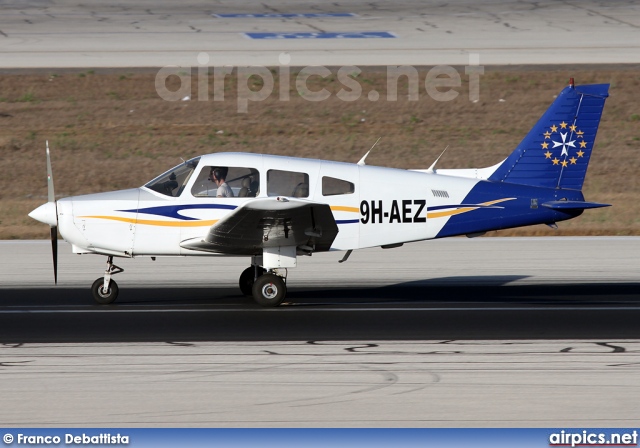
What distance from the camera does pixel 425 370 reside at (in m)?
9.13

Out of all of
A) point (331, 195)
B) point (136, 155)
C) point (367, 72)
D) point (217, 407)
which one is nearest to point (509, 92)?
point (367, 72)

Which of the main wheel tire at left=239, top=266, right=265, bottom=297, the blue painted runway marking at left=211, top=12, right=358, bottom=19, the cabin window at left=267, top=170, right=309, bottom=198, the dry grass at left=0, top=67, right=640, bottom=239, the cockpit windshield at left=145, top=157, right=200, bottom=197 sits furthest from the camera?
the blue painted runway marking at left=211, top=12, right=358, bottom=19

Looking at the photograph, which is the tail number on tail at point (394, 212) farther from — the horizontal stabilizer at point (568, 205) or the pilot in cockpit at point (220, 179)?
the pilot in cockpit at point (220, 179)

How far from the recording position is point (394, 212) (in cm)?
1256

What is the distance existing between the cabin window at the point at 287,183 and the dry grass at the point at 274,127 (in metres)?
13.0

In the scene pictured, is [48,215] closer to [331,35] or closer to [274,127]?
[274,127]

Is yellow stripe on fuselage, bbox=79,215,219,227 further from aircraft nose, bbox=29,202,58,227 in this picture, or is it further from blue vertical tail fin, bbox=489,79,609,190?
blue vertical tail fin, bbox=489,79,609,190

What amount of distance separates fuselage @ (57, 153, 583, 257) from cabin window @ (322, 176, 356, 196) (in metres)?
0.01

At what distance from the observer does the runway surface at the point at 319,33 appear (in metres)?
32.2

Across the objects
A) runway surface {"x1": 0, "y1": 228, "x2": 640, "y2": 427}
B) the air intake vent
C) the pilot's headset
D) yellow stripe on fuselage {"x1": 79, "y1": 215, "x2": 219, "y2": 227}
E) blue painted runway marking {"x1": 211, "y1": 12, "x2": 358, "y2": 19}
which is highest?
blue painted runway marking {"x1": 211, "y1": 12, "x2": 358, "y2": 19}

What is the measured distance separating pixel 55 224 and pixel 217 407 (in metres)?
5.02

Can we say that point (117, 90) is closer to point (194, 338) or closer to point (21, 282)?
point (21, 282)

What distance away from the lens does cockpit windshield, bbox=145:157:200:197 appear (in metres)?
12.4

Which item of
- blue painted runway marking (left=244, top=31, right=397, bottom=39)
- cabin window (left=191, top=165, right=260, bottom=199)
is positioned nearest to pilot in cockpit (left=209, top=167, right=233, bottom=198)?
cabin window (left=191, top=165, right=260, bottom=199)
